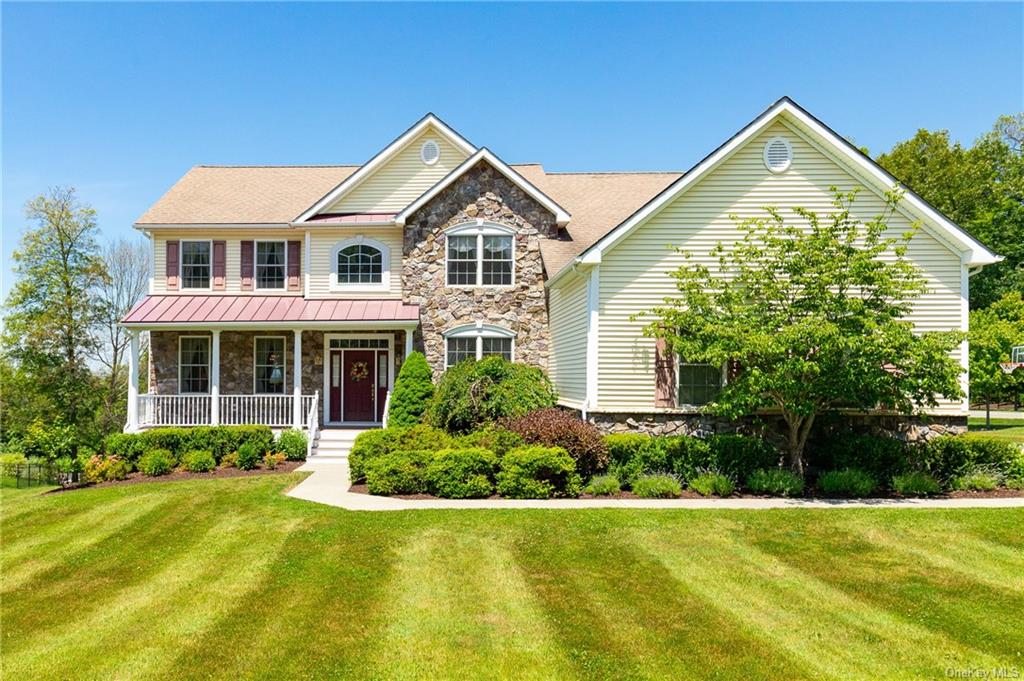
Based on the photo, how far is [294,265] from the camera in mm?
20250

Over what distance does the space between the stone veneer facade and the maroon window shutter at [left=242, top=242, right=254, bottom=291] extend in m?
5.15

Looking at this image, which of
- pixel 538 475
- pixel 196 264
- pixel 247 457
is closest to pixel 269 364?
pixel 196 264

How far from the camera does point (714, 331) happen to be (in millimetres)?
11922

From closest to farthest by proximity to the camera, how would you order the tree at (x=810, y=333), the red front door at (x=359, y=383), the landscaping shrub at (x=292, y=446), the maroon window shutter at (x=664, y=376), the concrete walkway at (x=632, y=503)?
the concrete walkway at (x=632, y=503) < the tree at (x=810, y=333) < the maroon window shutter at (x=664, y=376) < the landscaping shrub at (x=292, y=446) < the red front door at (x=359, y=383)

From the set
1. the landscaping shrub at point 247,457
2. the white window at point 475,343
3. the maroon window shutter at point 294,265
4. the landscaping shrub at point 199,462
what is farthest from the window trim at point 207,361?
the white window at point 475,343

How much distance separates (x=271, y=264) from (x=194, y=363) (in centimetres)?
369

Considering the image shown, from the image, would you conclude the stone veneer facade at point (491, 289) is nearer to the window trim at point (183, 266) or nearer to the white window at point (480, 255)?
the white window at point (480, 255)

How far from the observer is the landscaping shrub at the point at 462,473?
11914 mm

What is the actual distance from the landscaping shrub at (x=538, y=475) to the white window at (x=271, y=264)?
37.1ft

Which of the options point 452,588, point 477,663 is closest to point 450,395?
point 452,588

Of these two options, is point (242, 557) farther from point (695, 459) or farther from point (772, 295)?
point (772, 295)

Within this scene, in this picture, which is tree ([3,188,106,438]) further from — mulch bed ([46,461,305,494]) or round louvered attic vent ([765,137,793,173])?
round louvered attic vent ([765,137,793,173])

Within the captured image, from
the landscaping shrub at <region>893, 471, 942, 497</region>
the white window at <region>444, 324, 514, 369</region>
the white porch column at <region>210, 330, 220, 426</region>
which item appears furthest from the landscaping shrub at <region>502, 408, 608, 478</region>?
the white porch column at <region>210, 330, 220, 426</region>

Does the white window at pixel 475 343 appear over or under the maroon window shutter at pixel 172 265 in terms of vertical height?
under
